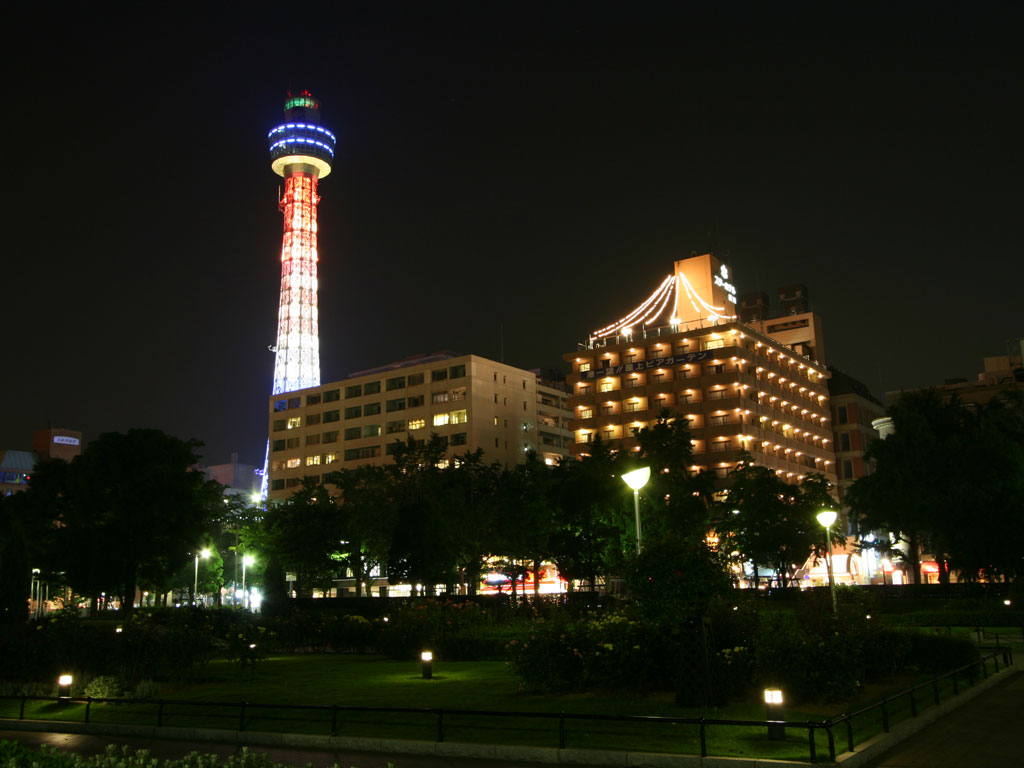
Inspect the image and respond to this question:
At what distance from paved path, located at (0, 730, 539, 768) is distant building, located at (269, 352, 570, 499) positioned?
95.7 metres

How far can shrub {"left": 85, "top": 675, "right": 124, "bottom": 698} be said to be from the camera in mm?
21516

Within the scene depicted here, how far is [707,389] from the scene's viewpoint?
4087 inches

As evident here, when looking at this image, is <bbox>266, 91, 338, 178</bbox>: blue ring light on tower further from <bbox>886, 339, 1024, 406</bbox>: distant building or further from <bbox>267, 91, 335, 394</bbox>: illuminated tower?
<bbox>886, 339, 1024, 406</bbox>: distant building

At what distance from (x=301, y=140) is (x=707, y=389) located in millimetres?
89102

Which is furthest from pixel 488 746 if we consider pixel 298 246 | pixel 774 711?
pixel 298 246

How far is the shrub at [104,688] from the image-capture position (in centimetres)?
2152

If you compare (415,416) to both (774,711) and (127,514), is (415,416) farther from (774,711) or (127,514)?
(774,711)

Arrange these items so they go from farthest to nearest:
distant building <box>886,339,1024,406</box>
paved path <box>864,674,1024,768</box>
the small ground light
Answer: distant building <box>886,339,1024,406</box> → the small ground light → paved path <box>864,674,1024,768</box>

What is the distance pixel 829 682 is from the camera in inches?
700

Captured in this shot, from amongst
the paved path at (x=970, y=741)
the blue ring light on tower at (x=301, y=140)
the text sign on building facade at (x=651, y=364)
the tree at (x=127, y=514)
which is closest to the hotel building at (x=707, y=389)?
the text sign on building facade at (x=651, y=364)

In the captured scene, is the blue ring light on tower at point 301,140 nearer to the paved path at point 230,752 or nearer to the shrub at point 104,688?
the shrub at point 104,688

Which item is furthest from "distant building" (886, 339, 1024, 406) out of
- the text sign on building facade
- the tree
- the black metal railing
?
the black metal railing

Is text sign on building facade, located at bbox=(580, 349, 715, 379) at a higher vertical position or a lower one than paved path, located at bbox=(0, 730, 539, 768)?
higher

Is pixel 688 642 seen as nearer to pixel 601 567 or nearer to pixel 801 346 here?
pixel 601 567
